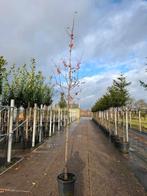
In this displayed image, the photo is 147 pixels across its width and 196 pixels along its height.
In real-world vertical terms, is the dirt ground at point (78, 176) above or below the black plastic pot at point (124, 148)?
below

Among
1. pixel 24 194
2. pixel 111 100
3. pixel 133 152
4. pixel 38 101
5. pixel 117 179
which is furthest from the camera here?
pixel 111 100

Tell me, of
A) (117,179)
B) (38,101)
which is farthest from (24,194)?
(38,101)

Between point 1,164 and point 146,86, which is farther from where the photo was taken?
point 146,86

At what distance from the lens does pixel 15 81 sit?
11211 mm

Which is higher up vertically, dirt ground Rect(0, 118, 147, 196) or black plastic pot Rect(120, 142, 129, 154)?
black plastic pot Rect(120, 142, 129, 154)

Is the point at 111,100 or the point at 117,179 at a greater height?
the point at 111,100

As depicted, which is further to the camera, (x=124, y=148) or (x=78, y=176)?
(x=124, y=148)

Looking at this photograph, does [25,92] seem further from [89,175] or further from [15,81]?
[89,175]

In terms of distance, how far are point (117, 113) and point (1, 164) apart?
6.97 metres

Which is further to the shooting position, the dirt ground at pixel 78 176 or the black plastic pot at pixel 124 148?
the black plastic pot at pixel 124 148

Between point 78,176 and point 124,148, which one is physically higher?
point 124,148

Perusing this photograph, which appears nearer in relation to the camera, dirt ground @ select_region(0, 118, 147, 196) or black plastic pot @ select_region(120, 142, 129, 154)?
dirt ground @ select_region(0, 118, 147, 196)

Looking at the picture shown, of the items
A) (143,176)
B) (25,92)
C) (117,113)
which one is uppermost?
(25,92)

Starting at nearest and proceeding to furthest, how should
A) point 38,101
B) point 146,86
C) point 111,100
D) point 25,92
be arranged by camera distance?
point 25,92 → point 38,101 → point 146,86 → point 111,100
